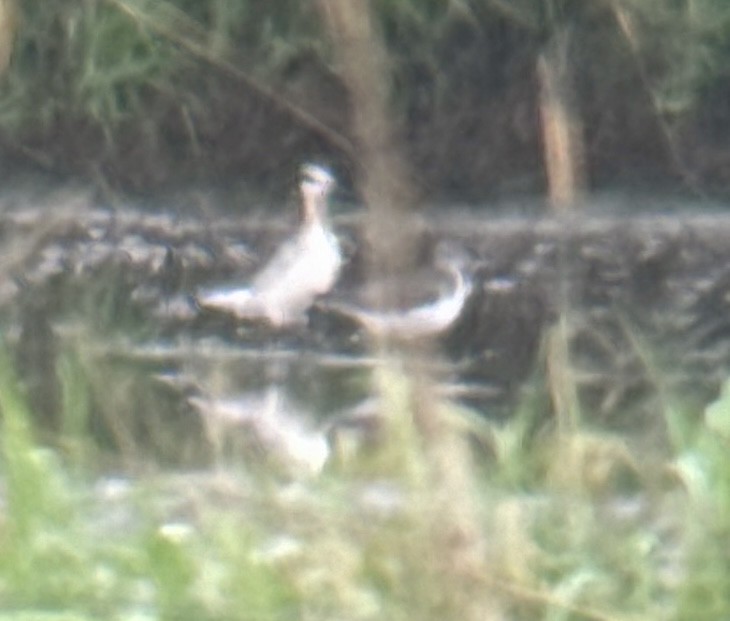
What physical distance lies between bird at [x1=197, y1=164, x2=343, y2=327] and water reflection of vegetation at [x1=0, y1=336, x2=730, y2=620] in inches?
32.9

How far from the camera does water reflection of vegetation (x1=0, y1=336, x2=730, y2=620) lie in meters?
2.36

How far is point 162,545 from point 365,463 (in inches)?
24.1

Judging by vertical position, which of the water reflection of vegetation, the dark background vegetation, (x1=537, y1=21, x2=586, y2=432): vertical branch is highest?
the dark background vegetation

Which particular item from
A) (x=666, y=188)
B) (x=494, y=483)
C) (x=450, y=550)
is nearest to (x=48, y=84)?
(x=666, y=188)

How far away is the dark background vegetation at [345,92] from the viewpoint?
3.79 metres

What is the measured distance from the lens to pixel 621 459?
9.62ft

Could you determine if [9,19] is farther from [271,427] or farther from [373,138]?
[373,138]

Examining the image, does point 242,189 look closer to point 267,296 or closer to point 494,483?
point 267,296

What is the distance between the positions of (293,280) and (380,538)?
141cm

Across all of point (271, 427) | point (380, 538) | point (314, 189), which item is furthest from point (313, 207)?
point (380, 538)

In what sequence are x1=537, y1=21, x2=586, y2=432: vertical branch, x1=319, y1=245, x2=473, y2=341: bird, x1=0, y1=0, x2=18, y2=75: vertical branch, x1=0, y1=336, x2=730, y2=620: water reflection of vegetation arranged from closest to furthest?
x1=537, y1=21, x2=586, y2=432: vertical branch < x1=0, y1=336, x2=730, y2=620: water reflection of vegetation < x1=0, y1=0, x2=18, y2=75: vertical branch < x1=319, y1=245, x2=473, y2=341: bird

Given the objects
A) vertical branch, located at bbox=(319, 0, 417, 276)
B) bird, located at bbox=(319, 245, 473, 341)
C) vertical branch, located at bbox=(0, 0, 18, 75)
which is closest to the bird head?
bird, located at bbox=(319, 245, 473, 341)

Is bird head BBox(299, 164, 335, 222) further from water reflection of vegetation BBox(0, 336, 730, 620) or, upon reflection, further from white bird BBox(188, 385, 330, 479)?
water reflection of vegetation BBox(0, 336, 730, 620)

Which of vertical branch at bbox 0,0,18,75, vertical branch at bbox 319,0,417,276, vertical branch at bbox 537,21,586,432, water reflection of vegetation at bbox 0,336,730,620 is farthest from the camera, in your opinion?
vertical branch at bbox 0,0,18,75
